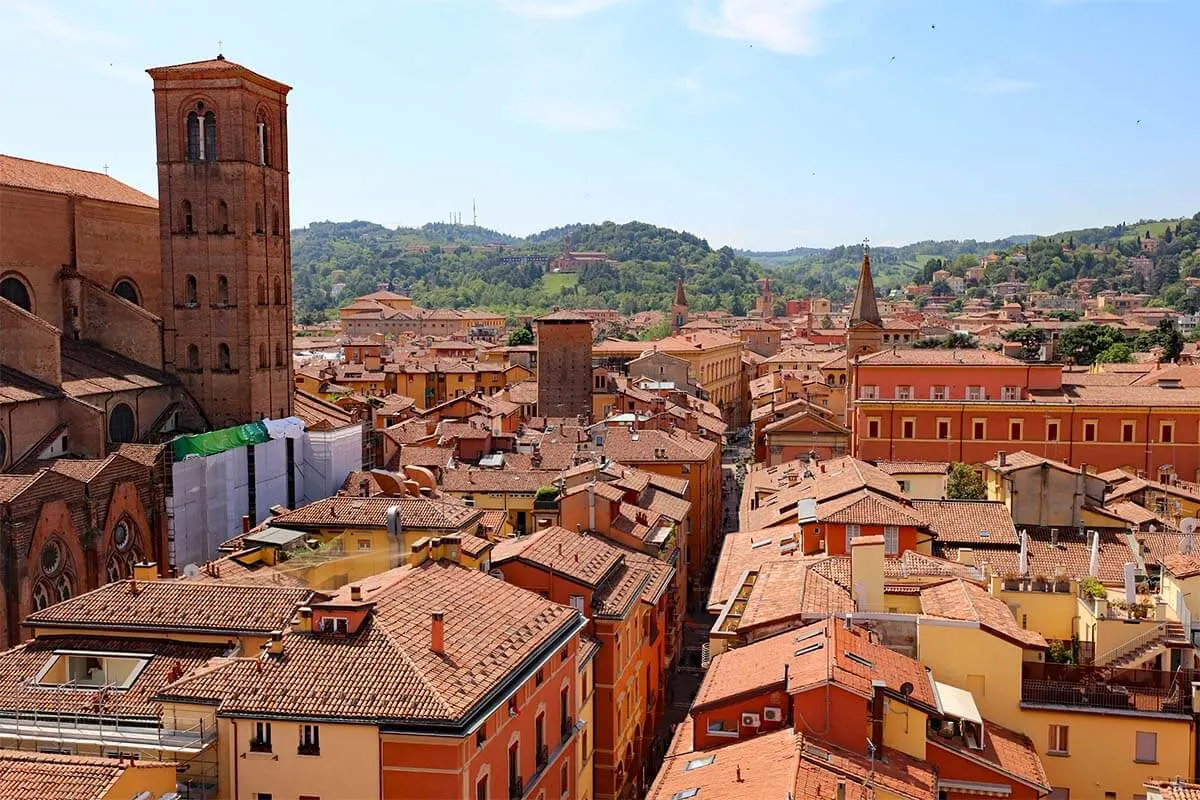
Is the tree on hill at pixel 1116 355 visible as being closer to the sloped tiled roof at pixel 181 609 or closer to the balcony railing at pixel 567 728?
the balcony railing at pixel 567 728

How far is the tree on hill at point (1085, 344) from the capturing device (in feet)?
328

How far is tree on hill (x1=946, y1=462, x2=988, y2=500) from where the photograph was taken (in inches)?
1642

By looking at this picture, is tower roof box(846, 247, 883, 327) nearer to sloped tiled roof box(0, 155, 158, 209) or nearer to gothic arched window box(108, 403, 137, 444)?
sloped tiled roof box(0, 155, 158, 209)

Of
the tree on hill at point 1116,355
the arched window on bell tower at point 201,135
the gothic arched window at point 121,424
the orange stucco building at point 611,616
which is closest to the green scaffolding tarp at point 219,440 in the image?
the gothic arched window at point 121,424

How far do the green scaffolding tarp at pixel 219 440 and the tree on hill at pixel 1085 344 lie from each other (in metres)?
73.2

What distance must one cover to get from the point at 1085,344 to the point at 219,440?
77.9 meters

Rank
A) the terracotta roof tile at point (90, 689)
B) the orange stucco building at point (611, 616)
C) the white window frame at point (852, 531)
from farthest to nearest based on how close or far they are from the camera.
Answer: the white window frame at point (852, 531), the orange stucco building at point (611, 616), the terracotta roof tile at point (90, 689)

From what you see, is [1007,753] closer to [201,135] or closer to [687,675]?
[687,675]

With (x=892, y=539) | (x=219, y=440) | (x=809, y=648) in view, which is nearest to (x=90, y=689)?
(x=809, y=648)

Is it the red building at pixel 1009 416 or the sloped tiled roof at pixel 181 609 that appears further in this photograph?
the red building at pixel 1009 416

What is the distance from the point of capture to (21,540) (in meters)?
32.2

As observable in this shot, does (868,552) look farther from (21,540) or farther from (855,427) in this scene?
(855,427)

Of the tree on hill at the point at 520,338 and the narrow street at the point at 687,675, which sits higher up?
the tree on hill at the point at 520,338

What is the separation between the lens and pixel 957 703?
19.1 m
